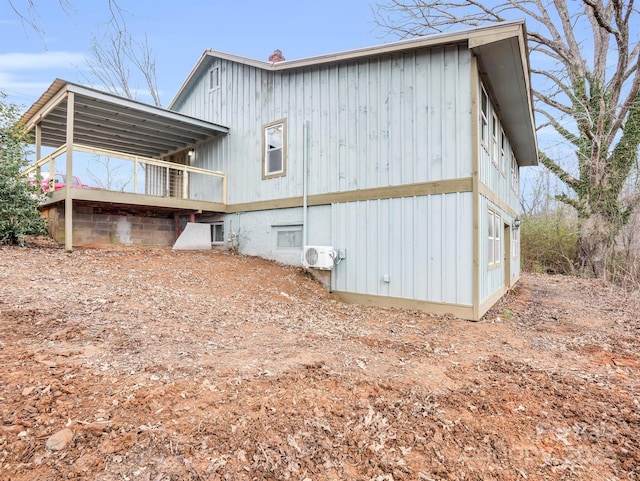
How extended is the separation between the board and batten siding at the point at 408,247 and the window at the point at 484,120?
5.77 ft

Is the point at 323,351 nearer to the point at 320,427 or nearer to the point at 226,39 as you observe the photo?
the point at 320,427

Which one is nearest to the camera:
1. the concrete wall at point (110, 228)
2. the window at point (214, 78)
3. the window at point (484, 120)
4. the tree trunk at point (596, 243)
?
the window at point (484, 120)

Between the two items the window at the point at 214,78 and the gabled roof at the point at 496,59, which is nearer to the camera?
the gabled roof at the point at 496,59

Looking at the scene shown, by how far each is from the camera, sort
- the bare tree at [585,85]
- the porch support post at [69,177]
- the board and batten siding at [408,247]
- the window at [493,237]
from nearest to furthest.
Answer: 1. the board and batten siding at [408,247]
2. the window at [493,237]
3. the porch support post at [69,177]
4. the bare tree at [585,85]

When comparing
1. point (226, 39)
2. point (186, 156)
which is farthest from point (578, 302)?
A: point (226, 39)

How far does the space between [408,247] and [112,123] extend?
9.04 metres

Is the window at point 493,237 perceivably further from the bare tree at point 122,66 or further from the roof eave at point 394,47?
the bare tree at point 122,66

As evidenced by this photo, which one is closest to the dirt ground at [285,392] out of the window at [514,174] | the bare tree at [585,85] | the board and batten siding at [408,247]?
the board and batten siding at [408,247]

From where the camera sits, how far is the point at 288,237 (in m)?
8.81

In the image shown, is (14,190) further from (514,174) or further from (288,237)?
(514,174)

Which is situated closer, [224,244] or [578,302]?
[578,302]

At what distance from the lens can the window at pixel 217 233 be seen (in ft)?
35.0

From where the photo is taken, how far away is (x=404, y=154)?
6773 mm

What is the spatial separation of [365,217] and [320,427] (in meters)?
5.23
